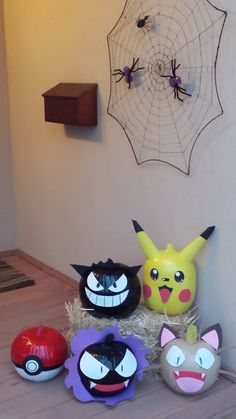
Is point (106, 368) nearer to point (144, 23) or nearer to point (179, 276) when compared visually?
point (179, 276)

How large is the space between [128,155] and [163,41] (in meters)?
0.53

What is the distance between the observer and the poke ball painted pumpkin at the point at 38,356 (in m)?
1.83

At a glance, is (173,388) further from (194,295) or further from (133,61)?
(133,61)

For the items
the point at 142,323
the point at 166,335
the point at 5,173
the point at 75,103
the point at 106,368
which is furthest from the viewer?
the point at 5,173

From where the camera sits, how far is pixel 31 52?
116 inches

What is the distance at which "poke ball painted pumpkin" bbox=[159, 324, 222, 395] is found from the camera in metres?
1.72

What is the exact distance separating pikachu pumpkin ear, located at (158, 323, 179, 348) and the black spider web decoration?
2.01 feet

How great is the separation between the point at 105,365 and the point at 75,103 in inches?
49.5

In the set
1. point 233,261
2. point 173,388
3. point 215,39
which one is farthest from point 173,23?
point 173,388

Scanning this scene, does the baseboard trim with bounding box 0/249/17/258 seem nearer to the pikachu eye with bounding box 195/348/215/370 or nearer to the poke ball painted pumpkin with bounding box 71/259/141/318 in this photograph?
the poke ball painted pumpkin with bounding box 71/259/141/318

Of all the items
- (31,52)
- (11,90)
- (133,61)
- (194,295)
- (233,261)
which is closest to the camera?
(233,261)

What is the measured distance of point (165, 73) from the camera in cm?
204

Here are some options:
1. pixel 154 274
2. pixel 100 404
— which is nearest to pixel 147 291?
pixel 154 274

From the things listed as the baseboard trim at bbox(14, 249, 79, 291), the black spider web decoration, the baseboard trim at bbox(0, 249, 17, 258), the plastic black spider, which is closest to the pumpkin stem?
the black spider web decoration
